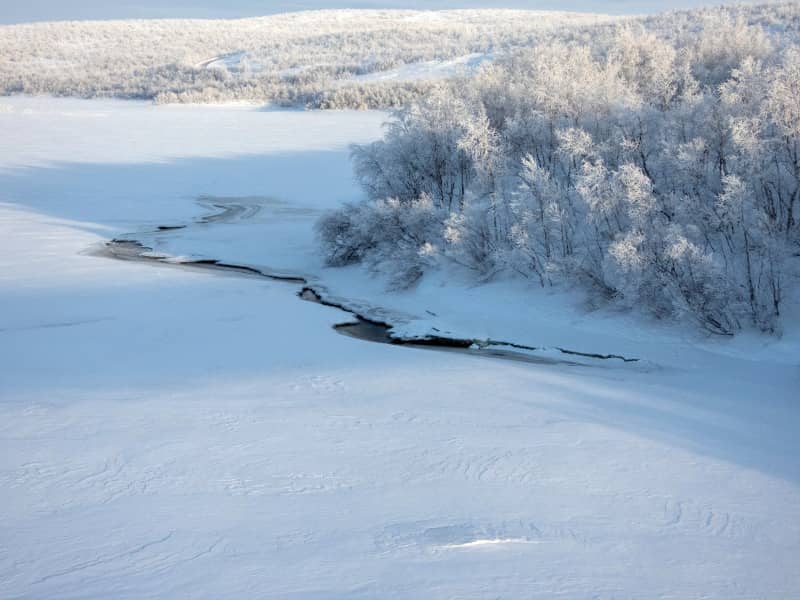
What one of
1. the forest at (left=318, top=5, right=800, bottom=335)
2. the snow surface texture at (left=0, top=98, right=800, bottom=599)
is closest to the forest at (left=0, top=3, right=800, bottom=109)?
the forest at (left=318, top=5, right=800, bottom=335)

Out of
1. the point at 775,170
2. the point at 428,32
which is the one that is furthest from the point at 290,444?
the point at 428,32

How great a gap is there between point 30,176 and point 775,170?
93.5 ft

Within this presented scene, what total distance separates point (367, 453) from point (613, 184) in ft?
30.3

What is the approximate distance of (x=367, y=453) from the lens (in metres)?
7.99

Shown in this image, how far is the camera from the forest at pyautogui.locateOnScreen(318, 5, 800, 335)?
1362cm

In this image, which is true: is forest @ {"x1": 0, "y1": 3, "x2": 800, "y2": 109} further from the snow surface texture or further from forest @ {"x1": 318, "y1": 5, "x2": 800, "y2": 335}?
the snow surface texture

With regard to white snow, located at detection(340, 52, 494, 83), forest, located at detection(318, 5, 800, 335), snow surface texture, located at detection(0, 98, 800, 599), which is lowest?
snow surface texture, located at detection(0, 98, 800, 599)

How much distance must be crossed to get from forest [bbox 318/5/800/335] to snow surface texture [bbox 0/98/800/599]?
94 centimetres

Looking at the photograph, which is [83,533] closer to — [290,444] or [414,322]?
[290,444]

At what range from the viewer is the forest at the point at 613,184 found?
536 inches

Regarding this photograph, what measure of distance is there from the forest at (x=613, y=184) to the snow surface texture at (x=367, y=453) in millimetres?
938

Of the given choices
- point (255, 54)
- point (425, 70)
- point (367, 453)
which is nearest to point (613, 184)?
point (367, 453)

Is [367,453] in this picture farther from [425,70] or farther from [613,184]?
[425,70]

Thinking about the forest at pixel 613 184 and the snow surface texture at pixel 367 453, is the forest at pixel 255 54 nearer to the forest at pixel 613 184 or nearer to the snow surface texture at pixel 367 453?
the forest at pixel 613 184
